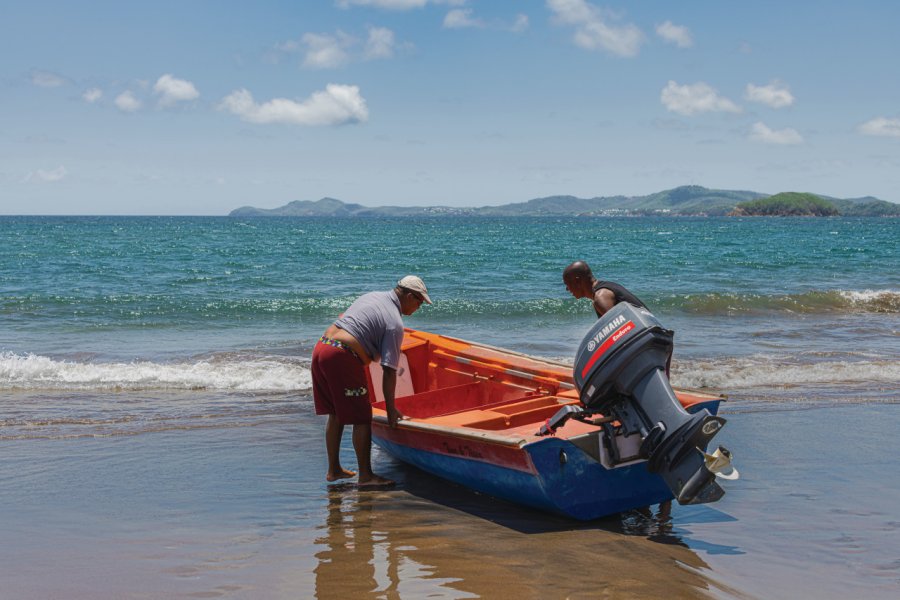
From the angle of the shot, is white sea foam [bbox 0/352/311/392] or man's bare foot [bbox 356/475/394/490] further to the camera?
white sea foam [bbox 0/352/311/392]

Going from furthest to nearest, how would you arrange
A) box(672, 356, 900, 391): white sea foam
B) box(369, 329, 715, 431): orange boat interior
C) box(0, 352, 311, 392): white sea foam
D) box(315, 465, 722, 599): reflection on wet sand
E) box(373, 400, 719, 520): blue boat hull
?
box(672, 356, 900, 391): white sea foam < box(0, 352, 311, 392): white sea foam < box(369, 329, 715, 431): orange boat interior < box(373, 400, 719, 520): blue boat hull < box(315, 465, 722, 599): reflection on wet sand

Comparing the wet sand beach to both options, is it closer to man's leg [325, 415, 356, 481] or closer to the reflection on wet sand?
the reflection on wet sand

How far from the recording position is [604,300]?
5.30m

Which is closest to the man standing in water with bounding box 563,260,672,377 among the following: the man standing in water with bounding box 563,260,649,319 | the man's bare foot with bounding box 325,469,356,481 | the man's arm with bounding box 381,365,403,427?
the man standing in water with bounding box 563,260,649,319

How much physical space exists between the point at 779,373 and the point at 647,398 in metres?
6.66

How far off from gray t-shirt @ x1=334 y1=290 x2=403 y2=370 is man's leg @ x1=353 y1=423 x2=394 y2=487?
56cm

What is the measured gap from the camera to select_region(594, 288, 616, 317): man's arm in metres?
5.30

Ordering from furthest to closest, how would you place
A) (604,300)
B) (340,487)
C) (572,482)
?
(340,487) → (604,300) → (572,482)

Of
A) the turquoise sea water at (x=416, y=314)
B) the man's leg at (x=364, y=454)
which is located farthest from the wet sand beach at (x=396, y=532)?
the turquoise sea water at (x=416, y=314)

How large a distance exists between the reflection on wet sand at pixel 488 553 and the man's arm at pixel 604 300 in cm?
131

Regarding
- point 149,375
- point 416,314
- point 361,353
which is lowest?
point 149,375

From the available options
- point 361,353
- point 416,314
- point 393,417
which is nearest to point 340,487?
point 393,417

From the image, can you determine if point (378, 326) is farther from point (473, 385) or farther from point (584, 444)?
point (473, 385)

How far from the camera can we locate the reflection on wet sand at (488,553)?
414 cm
